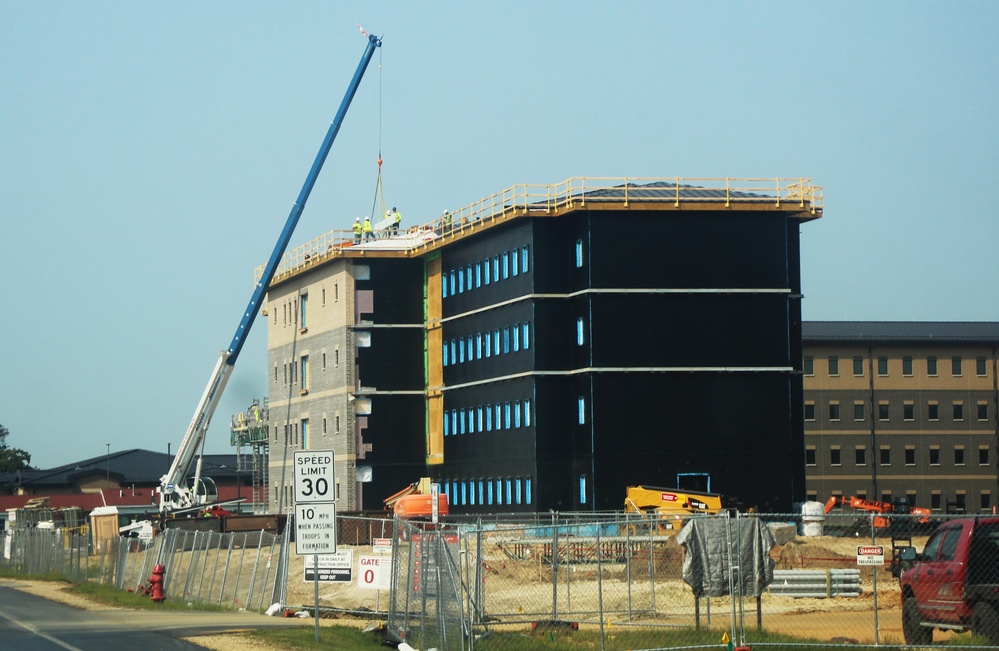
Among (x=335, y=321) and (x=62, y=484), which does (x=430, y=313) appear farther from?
(x=62, y=484)

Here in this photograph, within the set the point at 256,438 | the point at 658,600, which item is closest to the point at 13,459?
the point at 256,438

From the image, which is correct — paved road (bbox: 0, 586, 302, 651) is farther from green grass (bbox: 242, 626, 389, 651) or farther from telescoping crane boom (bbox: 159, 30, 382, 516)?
telescoping crane boom (bbox: 159, 30, 382, 516)

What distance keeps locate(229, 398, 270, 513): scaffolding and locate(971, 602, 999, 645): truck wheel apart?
75262 mm

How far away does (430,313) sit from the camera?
7988 centimetres

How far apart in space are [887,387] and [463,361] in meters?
46.6

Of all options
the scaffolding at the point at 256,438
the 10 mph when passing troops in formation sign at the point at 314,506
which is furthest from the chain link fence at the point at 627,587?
the scaffolding at the point at 256,438

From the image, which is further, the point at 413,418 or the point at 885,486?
the point at 885,486

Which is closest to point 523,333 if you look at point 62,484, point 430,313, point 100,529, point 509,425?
point 509,425

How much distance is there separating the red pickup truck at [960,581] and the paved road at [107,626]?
1177 cm

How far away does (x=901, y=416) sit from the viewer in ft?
363

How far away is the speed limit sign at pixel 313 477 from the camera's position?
25562 mm

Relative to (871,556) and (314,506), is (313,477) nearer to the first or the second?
(314,506)

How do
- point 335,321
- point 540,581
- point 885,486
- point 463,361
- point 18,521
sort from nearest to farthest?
1. point 540,581
2. point 463,361
3. point 335,321
4. point 18,521
5. point 885,486

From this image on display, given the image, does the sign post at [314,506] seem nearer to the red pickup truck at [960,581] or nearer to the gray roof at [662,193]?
the red pickup truck at [960,581]
